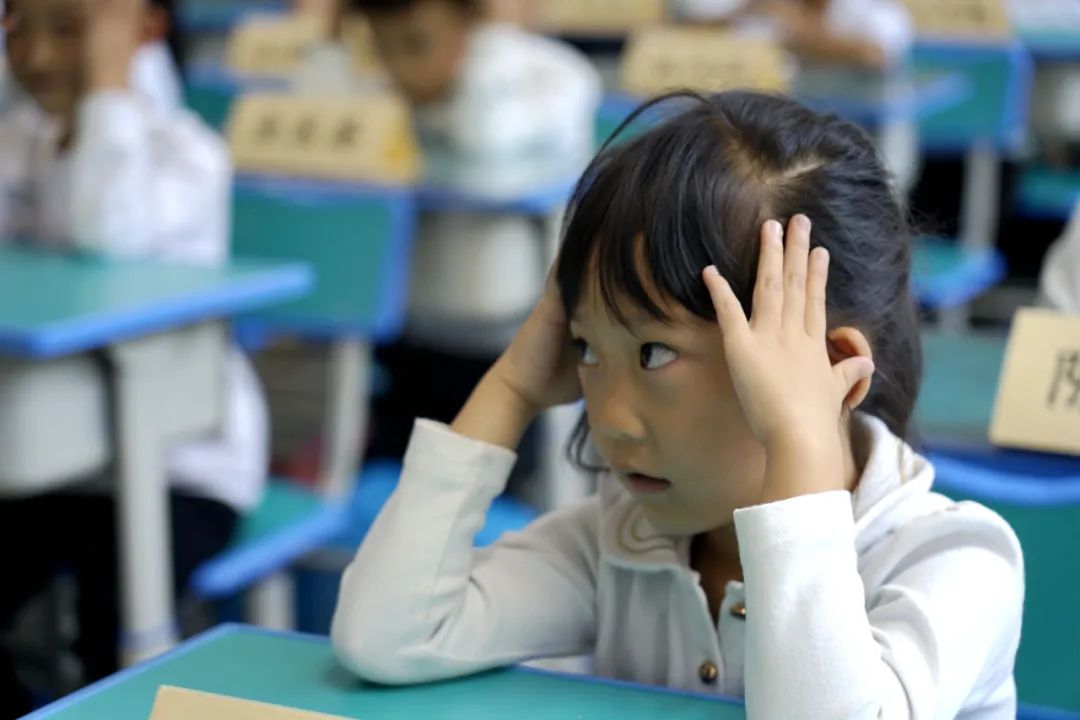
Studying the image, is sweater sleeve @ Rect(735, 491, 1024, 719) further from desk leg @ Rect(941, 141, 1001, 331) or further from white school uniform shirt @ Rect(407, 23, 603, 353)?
desk leg @ Rect(941, 141, 1001, 331)

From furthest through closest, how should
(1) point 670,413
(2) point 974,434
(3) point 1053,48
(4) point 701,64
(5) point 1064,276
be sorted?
(3) point 1053,48
(4) point 701,64
(5) point 1064,276
(2) point 974,434
(1) point 670,413

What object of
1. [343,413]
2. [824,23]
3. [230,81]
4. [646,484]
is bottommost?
[343,413]

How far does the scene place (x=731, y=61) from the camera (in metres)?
3.09

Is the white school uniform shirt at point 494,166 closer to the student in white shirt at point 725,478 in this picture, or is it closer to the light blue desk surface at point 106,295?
the light blue desk surface at point 106,295

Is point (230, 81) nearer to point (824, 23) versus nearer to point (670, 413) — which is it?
point (824, 23)

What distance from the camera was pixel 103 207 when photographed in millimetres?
2080

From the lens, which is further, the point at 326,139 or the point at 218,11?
the point at 218,11

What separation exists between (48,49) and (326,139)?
1.91ft

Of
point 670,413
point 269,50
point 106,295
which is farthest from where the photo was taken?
point 269,50

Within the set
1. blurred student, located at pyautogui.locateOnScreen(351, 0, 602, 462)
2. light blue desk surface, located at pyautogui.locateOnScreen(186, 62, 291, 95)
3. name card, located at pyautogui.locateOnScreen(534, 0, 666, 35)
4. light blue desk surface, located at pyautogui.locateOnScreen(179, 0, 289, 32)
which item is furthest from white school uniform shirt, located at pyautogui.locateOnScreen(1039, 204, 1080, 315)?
light blue desk surface, located at pyautogui.locateOnScreen(179, 0, 289, 32)

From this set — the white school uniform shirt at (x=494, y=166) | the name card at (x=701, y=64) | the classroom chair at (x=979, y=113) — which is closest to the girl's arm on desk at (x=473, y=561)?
the white school uniform shirt at (x=494, y=166)

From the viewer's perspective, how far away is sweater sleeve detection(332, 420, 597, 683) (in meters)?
1.02

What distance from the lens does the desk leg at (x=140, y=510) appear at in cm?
178

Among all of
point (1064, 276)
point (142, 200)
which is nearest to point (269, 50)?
point (142, 200)
